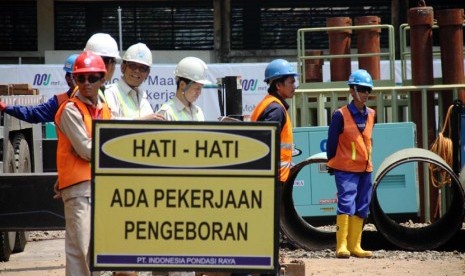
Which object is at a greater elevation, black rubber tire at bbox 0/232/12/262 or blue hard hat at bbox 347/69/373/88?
blue hard hat at bbox 347/69/373/88

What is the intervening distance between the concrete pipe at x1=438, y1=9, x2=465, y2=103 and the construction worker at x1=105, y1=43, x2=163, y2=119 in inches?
289

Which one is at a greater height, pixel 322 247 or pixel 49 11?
pixel 49 11

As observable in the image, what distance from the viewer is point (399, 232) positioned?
47.1 ft

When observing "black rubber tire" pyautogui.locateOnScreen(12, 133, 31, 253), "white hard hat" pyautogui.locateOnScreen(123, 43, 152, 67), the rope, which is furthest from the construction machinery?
the rope

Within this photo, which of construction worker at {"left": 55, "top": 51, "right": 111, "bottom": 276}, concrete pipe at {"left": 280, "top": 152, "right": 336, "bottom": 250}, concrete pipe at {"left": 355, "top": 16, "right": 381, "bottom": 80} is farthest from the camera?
concrete pipe at {"left": 355, "top": 16, "right": 381, "bottom": 80}

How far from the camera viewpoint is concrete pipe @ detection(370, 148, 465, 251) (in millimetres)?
13805

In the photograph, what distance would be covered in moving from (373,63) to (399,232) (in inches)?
158

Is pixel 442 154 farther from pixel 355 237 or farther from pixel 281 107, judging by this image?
pixel 281 107

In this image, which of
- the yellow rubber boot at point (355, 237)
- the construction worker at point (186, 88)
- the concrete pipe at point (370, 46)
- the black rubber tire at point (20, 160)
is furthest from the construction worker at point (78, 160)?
the concrete pipe at point (370, 46)

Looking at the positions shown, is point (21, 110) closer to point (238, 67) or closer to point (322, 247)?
point (322, 247)

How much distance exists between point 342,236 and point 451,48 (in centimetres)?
390

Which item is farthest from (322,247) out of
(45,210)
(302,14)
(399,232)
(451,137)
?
(302,14)

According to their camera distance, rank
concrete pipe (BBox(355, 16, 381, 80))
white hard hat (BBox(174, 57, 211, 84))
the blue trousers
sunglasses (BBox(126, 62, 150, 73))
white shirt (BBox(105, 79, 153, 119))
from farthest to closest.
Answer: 1. concrete pipe (BBox(355, 16, 381, 80))
2. the blue trousers
3. sunglasses (BBox(126, 62, 150, 73))
4. white shirt (BBox(105, 79, 153, 119))
5. white hard hat (BBox(174, 57, 211, 84))

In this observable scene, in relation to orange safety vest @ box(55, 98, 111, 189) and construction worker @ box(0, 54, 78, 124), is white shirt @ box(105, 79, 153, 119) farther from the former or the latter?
orange safety vest @ box(55, 98, 111, 189)
